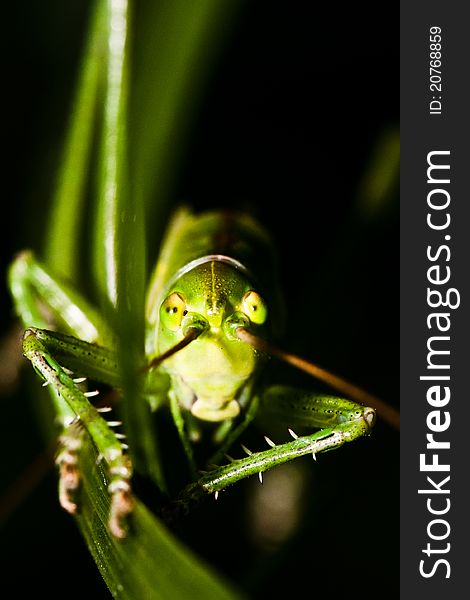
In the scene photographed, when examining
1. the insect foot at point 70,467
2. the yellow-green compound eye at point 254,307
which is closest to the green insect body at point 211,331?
the yellow-green compound eye at point 254,307

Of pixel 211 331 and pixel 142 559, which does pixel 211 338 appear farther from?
pixel 142 559

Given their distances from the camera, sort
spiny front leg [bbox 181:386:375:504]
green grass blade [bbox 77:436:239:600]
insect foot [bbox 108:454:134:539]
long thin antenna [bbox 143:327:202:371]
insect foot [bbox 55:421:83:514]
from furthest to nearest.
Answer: long thin antenna [bbox 143:327:202:371] < spiny front leg [bbox 181:386:375:504] < insect foot [bbox 55:421:83:514] < insect foot [bbox 108:454:134:539] < green grass blade [bbox 77:436:239:600]

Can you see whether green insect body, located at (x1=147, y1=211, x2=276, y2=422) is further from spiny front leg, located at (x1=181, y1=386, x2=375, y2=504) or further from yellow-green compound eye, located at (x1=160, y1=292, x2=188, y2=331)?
spiny front leg, located at (x1=181, y1=386, x2=375, y2=504)

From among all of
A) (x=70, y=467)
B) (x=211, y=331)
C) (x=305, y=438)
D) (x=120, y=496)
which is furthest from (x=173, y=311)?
(x=120, y=496)

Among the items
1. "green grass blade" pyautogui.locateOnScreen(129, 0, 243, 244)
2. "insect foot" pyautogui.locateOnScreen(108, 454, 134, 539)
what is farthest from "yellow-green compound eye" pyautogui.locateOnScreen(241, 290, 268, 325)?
"insect foot" pyautogui.locateOnScreen(108, 454, 134, 539)

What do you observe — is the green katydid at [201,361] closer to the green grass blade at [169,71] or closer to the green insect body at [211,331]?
the green insect body at [211,331]

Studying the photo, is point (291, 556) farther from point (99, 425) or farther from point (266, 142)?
point (266, 142)
